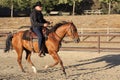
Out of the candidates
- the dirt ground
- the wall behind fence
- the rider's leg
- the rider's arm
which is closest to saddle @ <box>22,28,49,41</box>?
the rider's leg

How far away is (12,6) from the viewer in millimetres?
53062

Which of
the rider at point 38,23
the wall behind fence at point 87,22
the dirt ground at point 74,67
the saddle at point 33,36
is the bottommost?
the wall behind fence at point 87,22

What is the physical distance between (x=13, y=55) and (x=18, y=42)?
19.4 feet

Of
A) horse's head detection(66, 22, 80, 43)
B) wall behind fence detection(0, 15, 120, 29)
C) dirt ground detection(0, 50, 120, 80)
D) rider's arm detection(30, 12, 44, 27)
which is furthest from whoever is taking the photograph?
wall behind fence detection(0, 15, 120, 29)

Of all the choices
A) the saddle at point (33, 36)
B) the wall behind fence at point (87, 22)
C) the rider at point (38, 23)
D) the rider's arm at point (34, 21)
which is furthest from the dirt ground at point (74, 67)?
the wall behind fence at point (87, 22)

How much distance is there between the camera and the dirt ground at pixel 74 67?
43.9 feet

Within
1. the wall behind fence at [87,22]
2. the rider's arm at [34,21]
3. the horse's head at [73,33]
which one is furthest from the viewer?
the wall behind fence at [87,22]

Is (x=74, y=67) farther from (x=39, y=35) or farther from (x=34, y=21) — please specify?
(x=34, y=21)

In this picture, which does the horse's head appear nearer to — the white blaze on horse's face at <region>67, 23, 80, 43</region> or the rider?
the white blaze on horse's face at <region>67, 23, 80, 43</region>

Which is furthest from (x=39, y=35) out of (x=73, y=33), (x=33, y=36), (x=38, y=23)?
(x=73, y=33)

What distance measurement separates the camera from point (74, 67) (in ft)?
52.1

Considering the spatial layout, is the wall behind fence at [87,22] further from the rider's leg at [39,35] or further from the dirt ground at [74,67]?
the rider's leg at [39,35]

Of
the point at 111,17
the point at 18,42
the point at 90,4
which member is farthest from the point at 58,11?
the point at 18,42

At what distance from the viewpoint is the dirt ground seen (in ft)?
43.9
